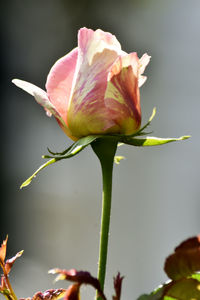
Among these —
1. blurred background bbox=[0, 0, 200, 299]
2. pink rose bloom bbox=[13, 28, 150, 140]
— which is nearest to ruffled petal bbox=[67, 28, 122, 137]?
pink rose bloom bbox=[13, 28, 150, 140]

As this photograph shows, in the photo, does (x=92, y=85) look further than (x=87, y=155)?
No

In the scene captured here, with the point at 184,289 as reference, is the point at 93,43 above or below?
above

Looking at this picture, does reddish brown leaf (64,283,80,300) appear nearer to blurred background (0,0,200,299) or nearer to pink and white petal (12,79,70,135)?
pink and white petal (12,79,70,135)

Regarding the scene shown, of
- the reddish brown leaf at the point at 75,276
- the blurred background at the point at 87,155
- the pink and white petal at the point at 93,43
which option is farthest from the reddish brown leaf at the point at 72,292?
the blurred background at the point at 87,155

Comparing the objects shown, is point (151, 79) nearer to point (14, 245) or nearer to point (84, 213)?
point (84, 213)

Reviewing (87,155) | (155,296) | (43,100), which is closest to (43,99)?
(43,100)

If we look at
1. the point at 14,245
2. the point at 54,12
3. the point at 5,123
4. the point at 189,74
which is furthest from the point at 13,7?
the point at 14,245

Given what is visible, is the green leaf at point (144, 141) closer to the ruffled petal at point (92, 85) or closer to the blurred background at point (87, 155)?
the ruffled petal at point (92, 85)

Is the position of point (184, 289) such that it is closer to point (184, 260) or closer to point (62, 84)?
point (184, 260)
